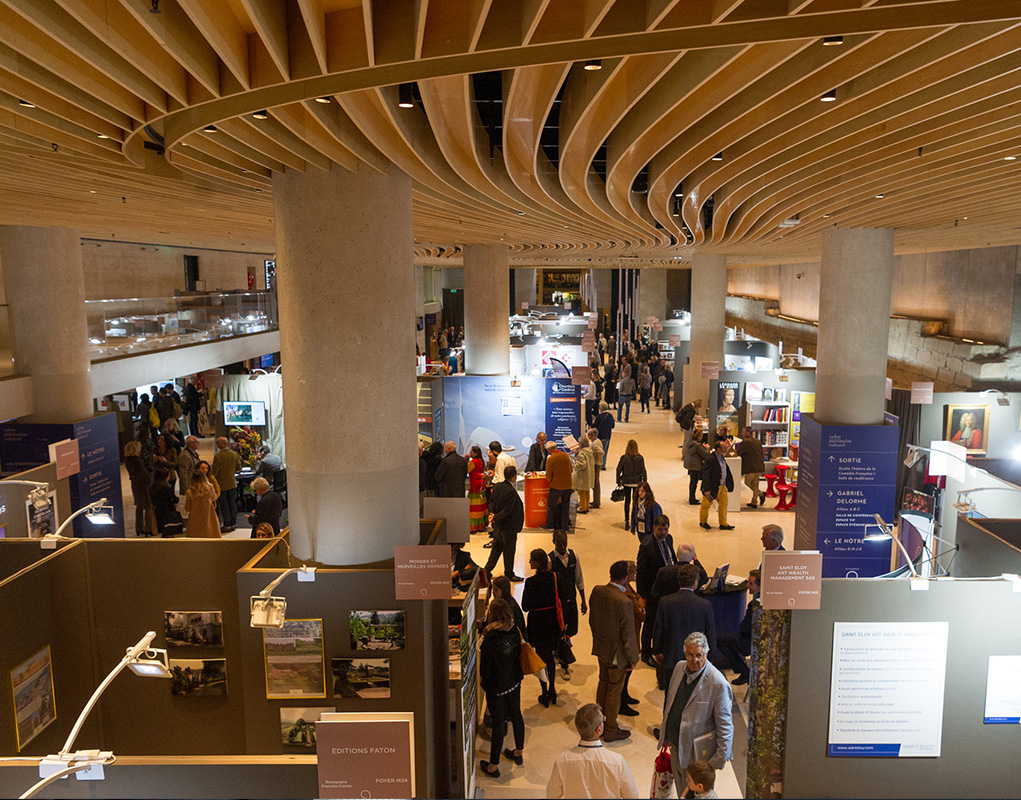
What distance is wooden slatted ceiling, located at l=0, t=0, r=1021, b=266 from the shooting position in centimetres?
258

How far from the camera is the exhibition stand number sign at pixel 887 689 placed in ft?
15.6

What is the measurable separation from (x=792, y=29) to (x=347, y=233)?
3.14 m

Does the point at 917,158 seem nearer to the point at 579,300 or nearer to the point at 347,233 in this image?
the point at 347,233

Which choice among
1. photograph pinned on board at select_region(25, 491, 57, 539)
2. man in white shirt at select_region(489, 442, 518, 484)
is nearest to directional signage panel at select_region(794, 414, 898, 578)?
man in white shirt at select_region(489, 442, 518, 484)

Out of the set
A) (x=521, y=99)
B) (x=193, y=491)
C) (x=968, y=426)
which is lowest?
(x=193, y=491)

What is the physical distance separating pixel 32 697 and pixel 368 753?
10.3 ft

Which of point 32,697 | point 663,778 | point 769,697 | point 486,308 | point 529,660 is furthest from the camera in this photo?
point 486,308

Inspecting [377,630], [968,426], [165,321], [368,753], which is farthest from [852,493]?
[165,321]

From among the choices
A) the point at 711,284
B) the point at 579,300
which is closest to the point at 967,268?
the point at 711,284

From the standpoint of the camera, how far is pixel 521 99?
4.27 metres

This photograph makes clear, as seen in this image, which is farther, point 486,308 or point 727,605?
point 486,308

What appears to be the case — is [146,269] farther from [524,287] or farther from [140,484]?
[524,287]

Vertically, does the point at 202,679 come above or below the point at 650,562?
below

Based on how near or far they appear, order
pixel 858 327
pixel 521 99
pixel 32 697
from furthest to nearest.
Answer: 1. pixel 858 327
2. pixel 32 697
3. pixel 521 99
